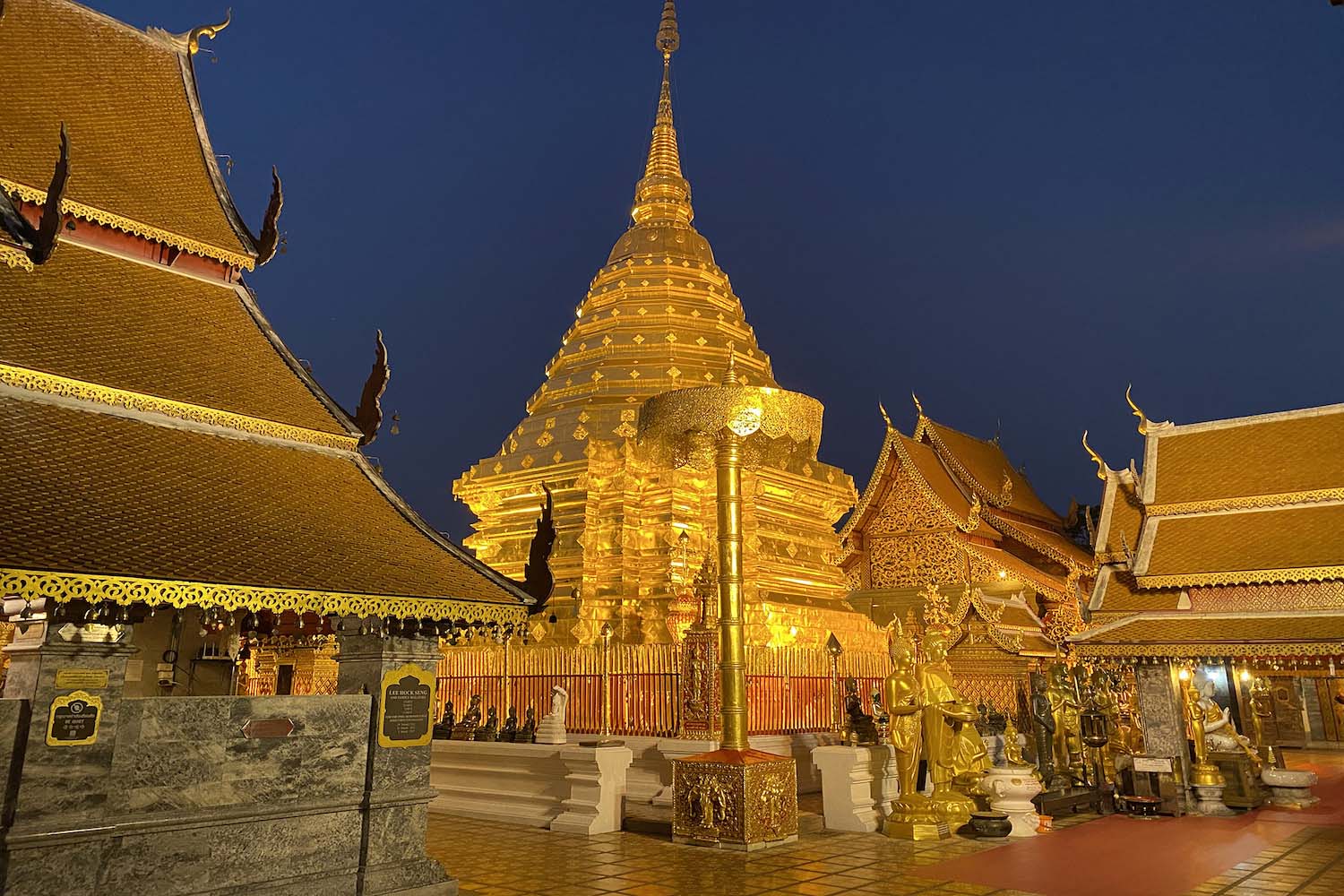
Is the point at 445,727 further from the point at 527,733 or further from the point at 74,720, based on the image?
the point at 74,720

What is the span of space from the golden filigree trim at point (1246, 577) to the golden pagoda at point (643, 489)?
5.90m

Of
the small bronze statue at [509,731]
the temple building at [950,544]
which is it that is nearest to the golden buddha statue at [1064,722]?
the temple building at [950,544]

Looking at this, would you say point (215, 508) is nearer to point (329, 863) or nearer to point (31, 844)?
point (31, 844)

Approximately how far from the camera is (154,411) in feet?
22.2

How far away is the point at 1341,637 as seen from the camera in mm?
10969

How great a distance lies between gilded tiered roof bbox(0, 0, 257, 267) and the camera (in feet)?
26.1

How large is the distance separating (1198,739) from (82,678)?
39.9ft

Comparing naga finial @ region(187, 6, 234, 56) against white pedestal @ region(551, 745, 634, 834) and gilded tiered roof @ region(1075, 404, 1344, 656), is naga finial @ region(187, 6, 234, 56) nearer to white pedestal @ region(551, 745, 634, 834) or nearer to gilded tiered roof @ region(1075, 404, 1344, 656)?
white pedestal @ region(551, 745, 634, 834)

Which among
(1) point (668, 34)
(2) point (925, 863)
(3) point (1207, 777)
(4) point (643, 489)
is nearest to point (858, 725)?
(2) point (925, 863)

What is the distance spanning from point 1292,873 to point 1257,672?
14.5 m

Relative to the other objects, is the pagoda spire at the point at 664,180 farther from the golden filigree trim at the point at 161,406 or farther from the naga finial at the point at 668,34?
the golden filigree trim at the point at 161,406

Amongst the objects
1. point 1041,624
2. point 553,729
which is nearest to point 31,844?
point 553,729

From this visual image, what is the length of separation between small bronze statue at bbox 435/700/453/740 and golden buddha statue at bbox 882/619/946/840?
5.71 m

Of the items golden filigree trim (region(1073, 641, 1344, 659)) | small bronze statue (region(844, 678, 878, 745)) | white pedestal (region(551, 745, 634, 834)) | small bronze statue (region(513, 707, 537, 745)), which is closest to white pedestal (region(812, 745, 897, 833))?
small bronze statue (region(844, 678, 878, 745))
